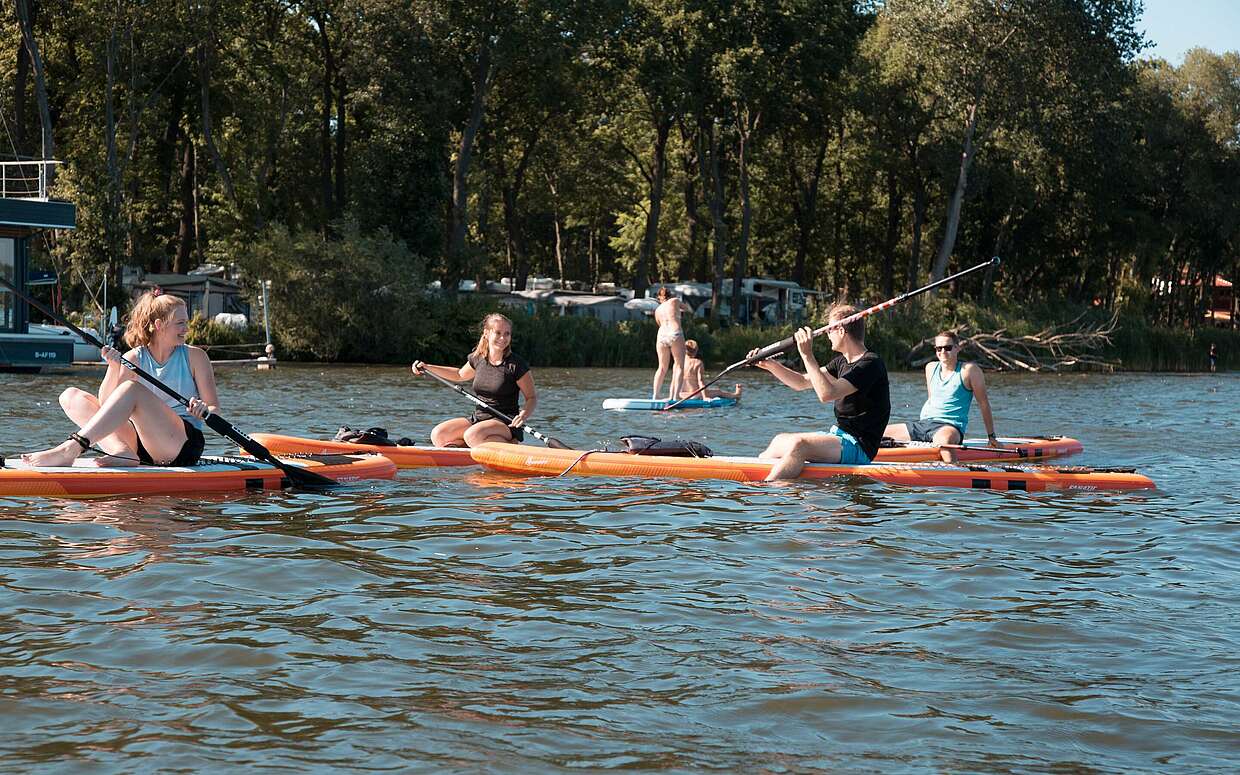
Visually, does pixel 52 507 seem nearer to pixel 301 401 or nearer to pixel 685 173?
pixel 301 401

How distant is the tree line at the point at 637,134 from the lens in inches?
1614

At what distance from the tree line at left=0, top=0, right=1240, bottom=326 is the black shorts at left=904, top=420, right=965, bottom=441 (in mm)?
24410

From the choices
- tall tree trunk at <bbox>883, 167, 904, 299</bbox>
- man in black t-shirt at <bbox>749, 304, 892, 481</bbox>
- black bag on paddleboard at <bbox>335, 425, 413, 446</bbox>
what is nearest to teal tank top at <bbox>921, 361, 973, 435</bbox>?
man in black t-shirt at <bbox>749, 304, 892, 481</bbox>

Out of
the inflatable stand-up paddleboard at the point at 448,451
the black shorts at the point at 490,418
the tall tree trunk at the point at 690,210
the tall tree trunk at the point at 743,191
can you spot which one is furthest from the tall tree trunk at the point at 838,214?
the black shorts at the point at 490,418

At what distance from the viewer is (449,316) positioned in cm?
3841

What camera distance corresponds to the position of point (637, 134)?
187 ft

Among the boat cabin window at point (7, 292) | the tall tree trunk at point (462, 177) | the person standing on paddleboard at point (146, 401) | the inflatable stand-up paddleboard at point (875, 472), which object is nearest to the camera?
the person standing on paddleboard at point (146, 401)

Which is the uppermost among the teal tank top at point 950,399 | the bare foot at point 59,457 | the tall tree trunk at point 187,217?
the tall tree trunk at point 187,217

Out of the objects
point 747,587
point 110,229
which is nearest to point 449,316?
point 110,229

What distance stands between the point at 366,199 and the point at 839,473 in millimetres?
32237

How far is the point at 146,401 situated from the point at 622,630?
4504 millimetres

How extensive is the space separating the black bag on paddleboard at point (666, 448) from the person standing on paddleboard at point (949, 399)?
231 cm

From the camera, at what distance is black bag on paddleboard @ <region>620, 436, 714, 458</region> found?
11586 mm

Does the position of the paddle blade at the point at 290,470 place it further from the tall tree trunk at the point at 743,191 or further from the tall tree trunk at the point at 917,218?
the tall tree trunk at the point at 917,218
